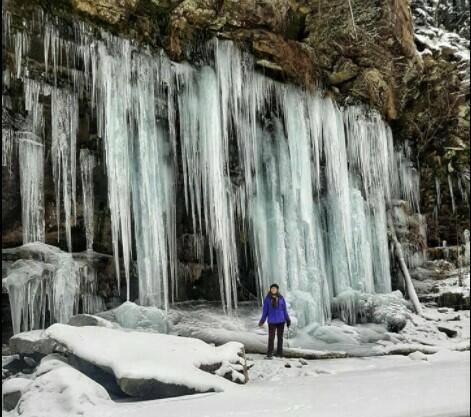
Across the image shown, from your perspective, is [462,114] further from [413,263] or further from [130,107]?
[130,107]

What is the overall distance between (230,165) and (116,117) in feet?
11.0

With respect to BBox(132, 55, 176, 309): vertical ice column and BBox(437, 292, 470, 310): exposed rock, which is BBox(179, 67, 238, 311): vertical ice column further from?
BBox(437, 292, 470, 310): exposed rock

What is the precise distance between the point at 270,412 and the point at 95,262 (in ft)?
25.0

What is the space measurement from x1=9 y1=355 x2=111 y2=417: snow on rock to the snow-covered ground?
0.30 ft

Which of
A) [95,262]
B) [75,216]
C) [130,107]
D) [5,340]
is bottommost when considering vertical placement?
[5,340]

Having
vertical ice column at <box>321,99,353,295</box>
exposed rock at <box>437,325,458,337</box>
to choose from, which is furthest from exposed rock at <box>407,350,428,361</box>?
vertical ice column at <box>321,99,353,295</box>

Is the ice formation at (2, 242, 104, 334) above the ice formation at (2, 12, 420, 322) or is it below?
below

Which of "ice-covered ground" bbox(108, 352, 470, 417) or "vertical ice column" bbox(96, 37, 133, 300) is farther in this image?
"vertical ice column" bbox(96, 37, 133, 300)

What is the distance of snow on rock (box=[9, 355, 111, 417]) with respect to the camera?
4.99m

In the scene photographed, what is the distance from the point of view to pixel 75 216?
35.9ft

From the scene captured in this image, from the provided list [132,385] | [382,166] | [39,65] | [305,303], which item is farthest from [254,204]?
[132,385]

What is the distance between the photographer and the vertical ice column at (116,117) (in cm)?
927

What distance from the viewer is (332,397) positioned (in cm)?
527

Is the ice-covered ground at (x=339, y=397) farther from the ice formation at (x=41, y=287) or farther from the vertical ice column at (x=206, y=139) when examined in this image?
the ice formation at (x=41, y=287)
